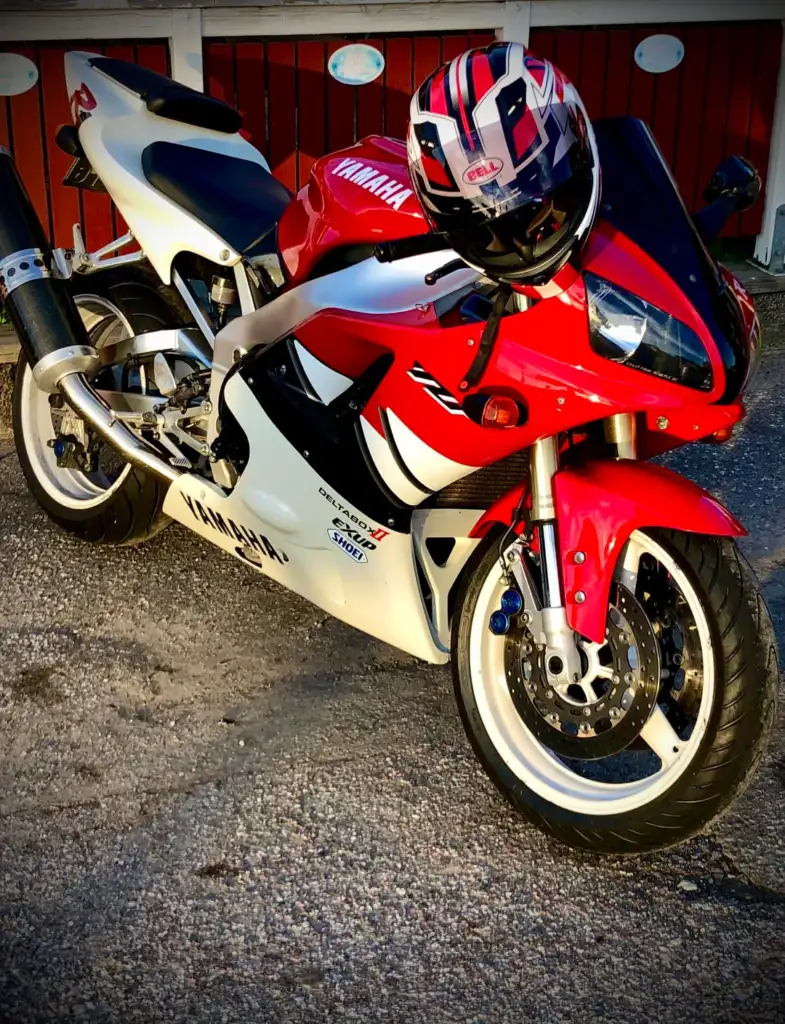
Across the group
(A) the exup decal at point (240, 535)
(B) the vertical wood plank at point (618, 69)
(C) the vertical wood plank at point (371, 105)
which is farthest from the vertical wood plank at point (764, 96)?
(A) the exup decal at point (240, 535)

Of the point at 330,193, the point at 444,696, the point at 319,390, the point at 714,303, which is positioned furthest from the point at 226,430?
the point at 714,303

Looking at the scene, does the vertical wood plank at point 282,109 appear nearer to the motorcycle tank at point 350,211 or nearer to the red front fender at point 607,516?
the motorcycle tank at point 350,211

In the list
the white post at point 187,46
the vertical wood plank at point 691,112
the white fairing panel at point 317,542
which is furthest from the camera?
the vertical wood plank at point 691,112

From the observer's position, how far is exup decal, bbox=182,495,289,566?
3535 millimetres

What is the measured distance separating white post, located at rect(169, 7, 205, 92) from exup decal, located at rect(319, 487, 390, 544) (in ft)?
8.71

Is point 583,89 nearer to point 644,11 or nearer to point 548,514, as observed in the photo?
point 644,11

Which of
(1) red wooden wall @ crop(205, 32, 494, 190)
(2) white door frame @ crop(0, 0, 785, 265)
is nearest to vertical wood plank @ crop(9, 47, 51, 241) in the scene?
(2) white door frame @ crop(0, 0, 785, 265)

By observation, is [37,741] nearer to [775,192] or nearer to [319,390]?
[319,390]

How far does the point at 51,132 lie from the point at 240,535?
2.55 meters

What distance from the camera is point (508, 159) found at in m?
2.35

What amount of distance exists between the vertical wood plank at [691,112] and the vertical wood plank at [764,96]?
26 centimetres

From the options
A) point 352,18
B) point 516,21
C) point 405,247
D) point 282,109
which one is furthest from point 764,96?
point 405,247

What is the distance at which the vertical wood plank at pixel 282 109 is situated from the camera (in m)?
5.54

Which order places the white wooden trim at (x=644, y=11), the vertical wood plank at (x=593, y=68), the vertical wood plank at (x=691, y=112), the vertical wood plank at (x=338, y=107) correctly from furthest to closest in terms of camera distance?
the vertical wood plank at (x=691, y=112), the vertical wood plank at (x=593, y=68), the white wooden trim at (x=644, y=11), the vertical wood plank at (x=338, y=107)
